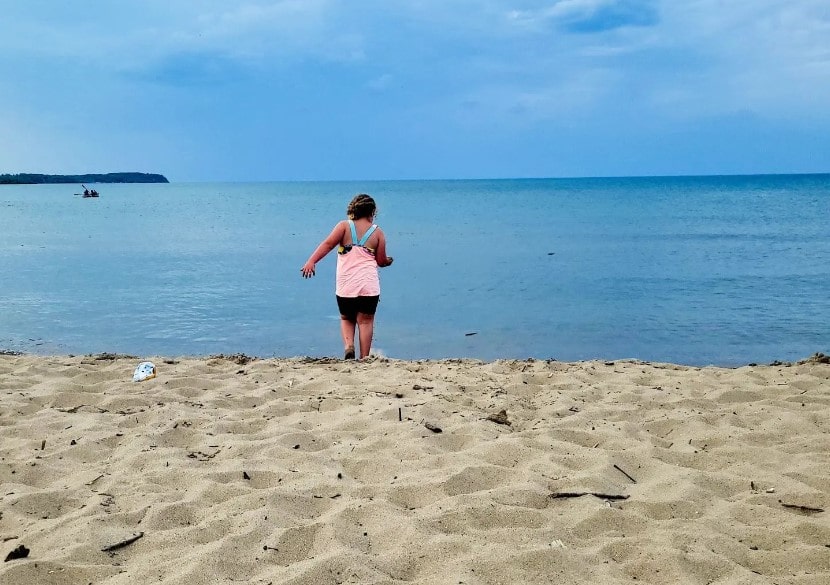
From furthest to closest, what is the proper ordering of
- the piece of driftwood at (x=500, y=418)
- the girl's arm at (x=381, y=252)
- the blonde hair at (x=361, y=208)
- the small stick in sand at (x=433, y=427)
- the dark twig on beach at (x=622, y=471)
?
the girl's arm at (x=381, y=252)
the blonde hair at (x=361, y=208)
the piece of driftwood at (x=500, y=418)
the small stick in sand at (x=433, y=427)
the dark twig on beach at (x=622, y=471)

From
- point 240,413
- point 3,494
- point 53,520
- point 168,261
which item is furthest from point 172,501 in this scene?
point 168,261

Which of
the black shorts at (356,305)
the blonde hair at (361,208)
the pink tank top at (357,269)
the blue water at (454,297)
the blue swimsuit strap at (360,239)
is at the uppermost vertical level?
the blonde hair at (361,208)

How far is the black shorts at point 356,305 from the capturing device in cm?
766

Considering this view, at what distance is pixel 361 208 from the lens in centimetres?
736

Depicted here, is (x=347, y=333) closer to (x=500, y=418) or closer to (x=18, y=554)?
(x=500, y=418)

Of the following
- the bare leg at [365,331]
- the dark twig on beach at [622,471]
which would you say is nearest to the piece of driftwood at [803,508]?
the dark twig on beach at [622,471]

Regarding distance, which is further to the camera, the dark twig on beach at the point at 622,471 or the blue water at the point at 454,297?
the blue water at the point at 454,297

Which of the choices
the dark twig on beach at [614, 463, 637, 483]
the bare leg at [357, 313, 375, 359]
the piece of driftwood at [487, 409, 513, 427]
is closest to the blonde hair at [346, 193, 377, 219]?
the bare leg at [357, 313, 375, 359]

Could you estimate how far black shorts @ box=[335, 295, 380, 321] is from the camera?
25.1 ft

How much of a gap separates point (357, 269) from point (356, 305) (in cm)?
44

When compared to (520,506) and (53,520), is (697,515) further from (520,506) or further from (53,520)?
(53,520)

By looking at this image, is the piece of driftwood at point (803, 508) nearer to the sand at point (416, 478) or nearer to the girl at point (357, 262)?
the sand at point (416, 478)

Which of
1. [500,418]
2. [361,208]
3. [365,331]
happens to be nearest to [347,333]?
[365,331]

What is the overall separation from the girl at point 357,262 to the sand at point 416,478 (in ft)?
4.67
